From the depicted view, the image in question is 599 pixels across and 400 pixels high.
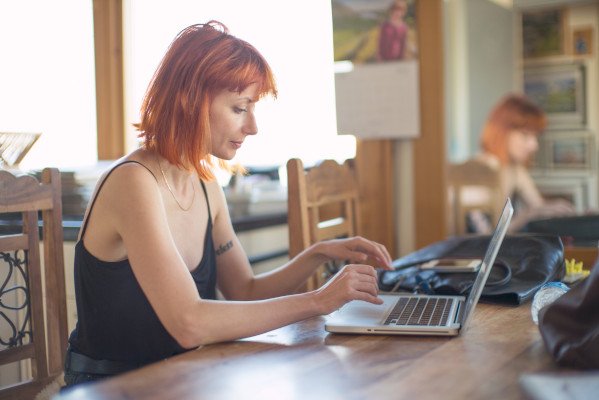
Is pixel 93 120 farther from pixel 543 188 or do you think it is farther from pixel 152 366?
pixel 543 188

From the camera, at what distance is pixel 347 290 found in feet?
4.31

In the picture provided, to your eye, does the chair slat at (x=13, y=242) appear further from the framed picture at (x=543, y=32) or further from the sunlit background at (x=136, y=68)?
the framed picture at (x=543, y=32)

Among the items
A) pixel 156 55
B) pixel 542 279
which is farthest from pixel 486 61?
pixel 542 279

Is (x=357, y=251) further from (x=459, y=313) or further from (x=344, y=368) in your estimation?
(x=344, y=368)

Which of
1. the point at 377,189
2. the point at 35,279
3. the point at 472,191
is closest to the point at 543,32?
the point at 472,191

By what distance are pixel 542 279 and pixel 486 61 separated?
12.6 feet

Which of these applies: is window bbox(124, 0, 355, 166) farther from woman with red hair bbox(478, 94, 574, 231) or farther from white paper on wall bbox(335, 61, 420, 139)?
woman with red hair bbox(478, 94, 574, 231)

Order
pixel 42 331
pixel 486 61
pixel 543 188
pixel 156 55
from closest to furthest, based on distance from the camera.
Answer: pixel 42 331 → pixel 156 55 → pixel 486 61 → pixel 543 188

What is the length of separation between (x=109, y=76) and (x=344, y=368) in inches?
87.8

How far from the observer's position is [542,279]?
5.15 ft

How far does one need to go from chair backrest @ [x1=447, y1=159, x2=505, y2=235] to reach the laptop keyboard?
2.57m

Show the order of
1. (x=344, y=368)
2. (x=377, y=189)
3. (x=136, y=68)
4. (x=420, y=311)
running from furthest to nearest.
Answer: (x=377, y=189) < (x=136, y=68) < (x=420, y=311) < (x=344, y=368)

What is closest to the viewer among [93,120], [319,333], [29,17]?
[319,333]

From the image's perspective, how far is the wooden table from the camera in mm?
930
